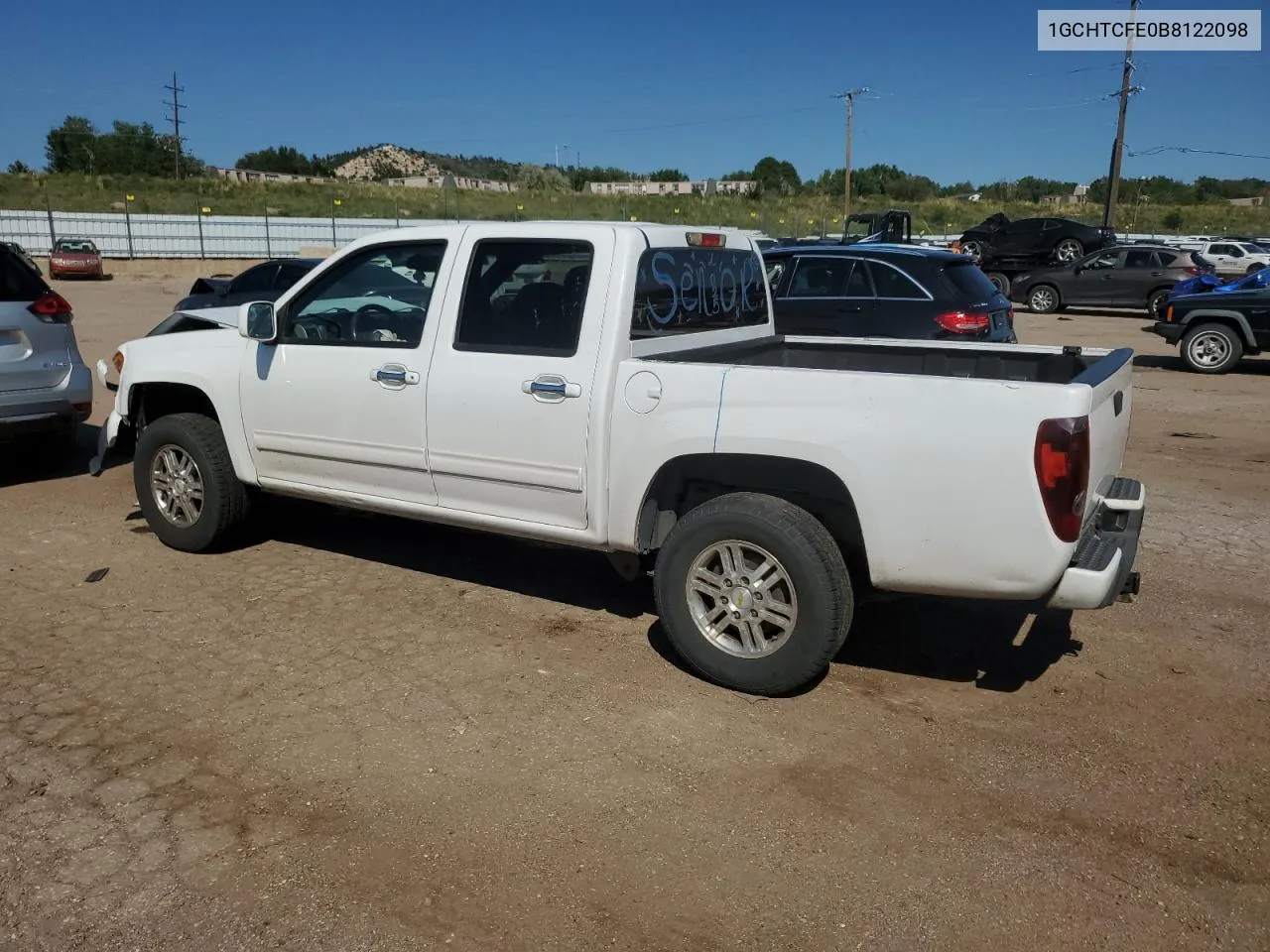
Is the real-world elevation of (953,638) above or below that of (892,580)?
below

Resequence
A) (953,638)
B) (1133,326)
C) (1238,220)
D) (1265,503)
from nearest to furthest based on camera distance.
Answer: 1. (953,638)
2. (1265,503)
3. (1133,326)
4. (1238,220)

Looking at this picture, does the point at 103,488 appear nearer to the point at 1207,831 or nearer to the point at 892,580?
the point at 892,580

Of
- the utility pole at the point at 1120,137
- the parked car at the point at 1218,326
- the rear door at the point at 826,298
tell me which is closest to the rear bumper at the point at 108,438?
the rear door at the point at 826,298

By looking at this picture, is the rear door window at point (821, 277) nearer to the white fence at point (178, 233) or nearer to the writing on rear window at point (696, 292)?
the writing on rear window at point (696, 292)

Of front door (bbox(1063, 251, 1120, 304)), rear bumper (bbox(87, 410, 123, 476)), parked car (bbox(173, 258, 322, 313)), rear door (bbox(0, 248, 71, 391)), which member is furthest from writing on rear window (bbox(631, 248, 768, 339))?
front door (bbox(1063, 251, 1120, 304))

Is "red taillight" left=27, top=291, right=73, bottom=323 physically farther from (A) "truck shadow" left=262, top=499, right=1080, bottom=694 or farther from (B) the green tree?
(B) the green tree

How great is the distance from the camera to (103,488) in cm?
771

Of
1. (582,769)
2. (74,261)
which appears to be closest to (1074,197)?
(74,261)

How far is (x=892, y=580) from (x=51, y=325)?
6449 millimetres

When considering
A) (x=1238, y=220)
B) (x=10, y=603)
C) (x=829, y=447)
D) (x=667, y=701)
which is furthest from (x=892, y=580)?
(x=1238, y=220)

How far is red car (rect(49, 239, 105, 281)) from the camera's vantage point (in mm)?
33562

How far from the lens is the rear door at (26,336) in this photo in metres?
7.31

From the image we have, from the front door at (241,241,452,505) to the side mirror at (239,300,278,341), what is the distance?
0.23ft

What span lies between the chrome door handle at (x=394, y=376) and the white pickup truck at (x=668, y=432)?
0.02m
